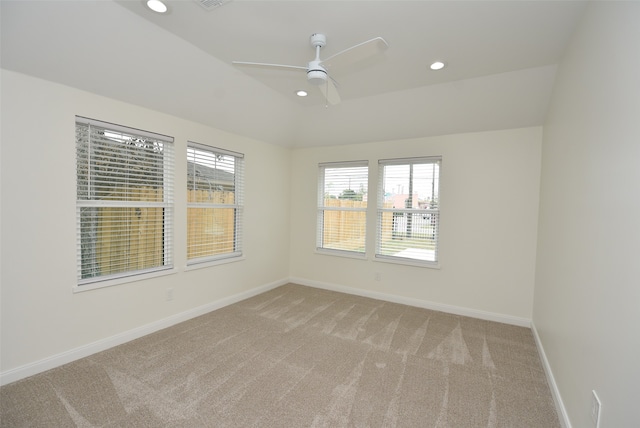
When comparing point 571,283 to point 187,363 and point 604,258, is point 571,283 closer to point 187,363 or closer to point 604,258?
point 604,258

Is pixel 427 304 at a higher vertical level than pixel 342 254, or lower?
lower

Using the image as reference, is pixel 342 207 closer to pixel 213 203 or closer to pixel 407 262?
pixel 407 262

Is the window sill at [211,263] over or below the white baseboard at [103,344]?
over

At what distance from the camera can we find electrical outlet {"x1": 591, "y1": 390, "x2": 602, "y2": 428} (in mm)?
1395

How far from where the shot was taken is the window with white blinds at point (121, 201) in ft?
8.58

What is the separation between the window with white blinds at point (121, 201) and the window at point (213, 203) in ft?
1.01

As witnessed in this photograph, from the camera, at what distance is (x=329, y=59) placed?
2.02 metres

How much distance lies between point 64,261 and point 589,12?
14.5 feet

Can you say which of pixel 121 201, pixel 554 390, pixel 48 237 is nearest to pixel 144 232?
pixel 121 201

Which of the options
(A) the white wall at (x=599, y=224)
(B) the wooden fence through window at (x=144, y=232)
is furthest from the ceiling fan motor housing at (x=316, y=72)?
(B) the wooden fence through window at (x=144, y=232)

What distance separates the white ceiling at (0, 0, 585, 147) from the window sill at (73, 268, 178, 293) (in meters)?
1.78

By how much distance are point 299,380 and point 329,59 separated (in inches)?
99.3

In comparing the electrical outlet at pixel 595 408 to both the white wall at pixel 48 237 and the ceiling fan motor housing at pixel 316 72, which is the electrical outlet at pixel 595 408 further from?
the white wall at pixel 48 237

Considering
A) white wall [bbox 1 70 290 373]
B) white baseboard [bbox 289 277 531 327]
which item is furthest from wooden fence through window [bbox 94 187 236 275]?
white baseboard [bbox 289 277 531 327]
